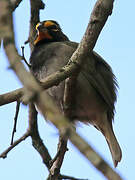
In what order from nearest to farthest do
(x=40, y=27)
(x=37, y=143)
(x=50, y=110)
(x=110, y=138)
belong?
(x=50, y=110), (x=37, y=143), (x=110, y=138), (x=40, y=27)

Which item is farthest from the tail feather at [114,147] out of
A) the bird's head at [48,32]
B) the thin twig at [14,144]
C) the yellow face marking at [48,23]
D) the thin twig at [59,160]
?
the yellow face marking at [48,23]

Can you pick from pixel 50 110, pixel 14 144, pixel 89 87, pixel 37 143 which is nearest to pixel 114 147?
pixel 89 87

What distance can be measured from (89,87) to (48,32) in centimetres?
174

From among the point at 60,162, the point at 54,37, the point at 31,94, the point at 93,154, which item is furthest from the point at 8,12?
the point at 54,37

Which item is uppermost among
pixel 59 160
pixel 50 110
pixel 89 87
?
pixel 50 110

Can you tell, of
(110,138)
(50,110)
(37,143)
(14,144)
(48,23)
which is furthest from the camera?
(48,23)

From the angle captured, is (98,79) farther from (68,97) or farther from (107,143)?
(68,97)

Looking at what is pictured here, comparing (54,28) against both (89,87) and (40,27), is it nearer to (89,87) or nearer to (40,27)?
(40,27)

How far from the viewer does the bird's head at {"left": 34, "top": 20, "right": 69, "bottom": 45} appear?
6.42 meters

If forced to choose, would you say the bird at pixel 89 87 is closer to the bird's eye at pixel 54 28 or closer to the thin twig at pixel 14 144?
the thin twig at pixel 14 144

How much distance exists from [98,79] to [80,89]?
14.8 inches

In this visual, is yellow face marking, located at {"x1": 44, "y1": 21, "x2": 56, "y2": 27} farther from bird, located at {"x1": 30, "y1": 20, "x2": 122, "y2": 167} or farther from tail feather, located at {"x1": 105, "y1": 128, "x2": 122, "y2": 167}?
tail feather, located at {"x1": 105, "y1": 128, "x2": 122, "y2": 167}

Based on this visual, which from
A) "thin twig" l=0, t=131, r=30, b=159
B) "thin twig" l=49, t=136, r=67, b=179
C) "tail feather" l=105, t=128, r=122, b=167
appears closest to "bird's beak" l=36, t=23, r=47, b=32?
"thin twig" l=0, t=131, r=30, b=159

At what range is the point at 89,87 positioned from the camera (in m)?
5.43
